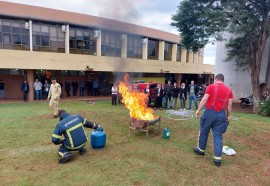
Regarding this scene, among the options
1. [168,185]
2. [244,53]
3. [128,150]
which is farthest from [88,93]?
[168,185]

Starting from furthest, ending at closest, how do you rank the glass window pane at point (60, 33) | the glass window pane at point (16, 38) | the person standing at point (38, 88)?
1. the glass window pane at point (60, 33)
2. the person standing at point (38, 88)
3. the glass window pane at point (16, 38)

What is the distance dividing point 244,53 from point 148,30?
10.6 meters

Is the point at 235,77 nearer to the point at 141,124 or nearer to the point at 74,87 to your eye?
the point at 74,87

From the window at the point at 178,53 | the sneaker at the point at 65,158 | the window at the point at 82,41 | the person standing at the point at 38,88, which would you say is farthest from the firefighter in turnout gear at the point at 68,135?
the window at the point at 178,53

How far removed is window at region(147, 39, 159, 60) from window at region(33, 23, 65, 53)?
10.3m

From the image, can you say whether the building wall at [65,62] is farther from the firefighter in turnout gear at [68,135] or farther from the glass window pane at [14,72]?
the firefighter in turnout gear at [68,135]

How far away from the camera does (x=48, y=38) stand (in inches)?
703

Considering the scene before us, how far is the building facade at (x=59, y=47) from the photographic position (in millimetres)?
15781

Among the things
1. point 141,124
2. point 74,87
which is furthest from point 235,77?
point 141,124

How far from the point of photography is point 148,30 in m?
23.8

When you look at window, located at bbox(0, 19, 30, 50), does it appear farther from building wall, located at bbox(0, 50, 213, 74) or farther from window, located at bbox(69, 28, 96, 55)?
window, located at bbox(69, 28, 96, 55)

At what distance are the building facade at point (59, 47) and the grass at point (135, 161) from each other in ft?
22.8

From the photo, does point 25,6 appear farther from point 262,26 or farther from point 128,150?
point 262,26

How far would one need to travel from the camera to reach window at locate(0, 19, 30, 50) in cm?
1602
